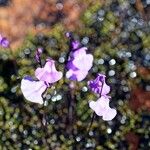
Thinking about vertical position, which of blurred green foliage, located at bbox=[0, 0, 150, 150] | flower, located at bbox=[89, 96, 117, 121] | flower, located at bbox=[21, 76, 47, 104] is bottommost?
blurred green foliage, located at bbox=[0, 0, 150, 150]

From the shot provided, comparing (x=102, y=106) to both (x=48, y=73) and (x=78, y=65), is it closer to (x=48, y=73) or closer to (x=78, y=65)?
(x=78, y=65)

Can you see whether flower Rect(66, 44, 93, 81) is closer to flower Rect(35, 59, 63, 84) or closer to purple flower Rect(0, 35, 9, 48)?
flower Rect(35, 59, 63, 84)

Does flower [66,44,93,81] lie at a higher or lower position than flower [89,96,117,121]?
higher

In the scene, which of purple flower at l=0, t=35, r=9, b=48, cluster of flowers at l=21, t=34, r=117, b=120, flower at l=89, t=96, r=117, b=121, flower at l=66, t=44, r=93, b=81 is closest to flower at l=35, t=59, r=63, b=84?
cluster of flowers at l=21, t=34, r=117, b=120

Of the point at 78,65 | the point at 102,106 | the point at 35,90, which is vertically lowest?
the point at 102,106

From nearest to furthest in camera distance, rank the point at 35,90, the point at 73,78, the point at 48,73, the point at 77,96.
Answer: the point at 48,73 < the point at 35,90 < the point at 73,78 < the point at 77,96

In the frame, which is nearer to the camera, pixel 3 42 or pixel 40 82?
pixel 40 82

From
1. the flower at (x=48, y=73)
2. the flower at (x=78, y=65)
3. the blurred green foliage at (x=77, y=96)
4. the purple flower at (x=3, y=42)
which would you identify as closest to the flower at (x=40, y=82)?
the flower at (x=48, y=73)

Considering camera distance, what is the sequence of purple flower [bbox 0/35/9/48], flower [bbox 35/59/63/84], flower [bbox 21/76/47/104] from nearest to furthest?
1. flower [bbox 35/59/63/84]
2. flower [bbox 21/76/47/104]
3. purple flower [bbox 0/35/9/48]

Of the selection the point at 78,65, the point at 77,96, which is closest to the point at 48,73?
the point at 78,65

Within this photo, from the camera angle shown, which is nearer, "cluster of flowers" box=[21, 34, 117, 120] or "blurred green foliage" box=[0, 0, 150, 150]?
"cluster of flowers" box=[21, 34, 117, 120]

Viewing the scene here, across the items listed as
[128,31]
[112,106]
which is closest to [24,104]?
[112,106]

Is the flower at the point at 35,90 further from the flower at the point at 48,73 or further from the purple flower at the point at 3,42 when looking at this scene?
the purple flower at the point at 3,42

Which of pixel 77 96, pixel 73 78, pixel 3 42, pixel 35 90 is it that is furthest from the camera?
pixel 77 96
